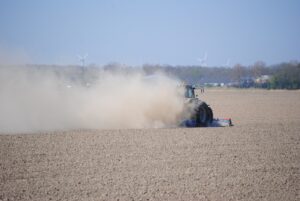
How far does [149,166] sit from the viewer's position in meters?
12.5

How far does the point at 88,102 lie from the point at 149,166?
1073 cm

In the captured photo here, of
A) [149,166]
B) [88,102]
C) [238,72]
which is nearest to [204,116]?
[88,102]

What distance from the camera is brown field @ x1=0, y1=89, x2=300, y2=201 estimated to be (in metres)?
10.0

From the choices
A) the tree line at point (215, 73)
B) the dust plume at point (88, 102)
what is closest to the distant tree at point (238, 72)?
the tree line at point (215, 73)

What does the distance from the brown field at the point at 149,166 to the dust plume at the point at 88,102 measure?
10.1 ft

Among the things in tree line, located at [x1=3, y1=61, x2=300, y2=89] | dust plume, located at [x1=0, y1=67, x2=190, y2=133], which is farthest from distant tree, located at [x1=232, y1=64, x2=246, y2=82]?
dust plume, located at [x1=0, y1=67, x2=190, y2=133]

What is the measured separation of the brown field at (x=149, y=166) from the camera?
10.0 m

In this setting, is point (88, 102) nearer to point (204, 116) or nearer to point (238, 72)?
point (204, 116)

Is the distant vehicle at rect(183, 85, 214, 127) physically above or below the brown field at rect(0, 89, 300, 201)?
Result: above

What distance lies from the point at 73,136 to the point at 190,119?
627cm

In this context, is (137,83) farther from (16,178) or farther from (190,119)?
(16,178)

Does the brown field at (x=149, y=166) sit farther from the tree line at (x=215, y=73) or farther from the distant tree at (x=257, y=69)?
the distant tree at (x=257, y=69)

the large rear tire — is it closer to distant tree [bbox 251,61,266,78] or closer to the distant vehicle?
the distant vehicle

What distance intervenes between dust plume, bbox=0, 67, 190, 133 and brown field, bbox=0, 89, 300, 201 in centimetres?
308
